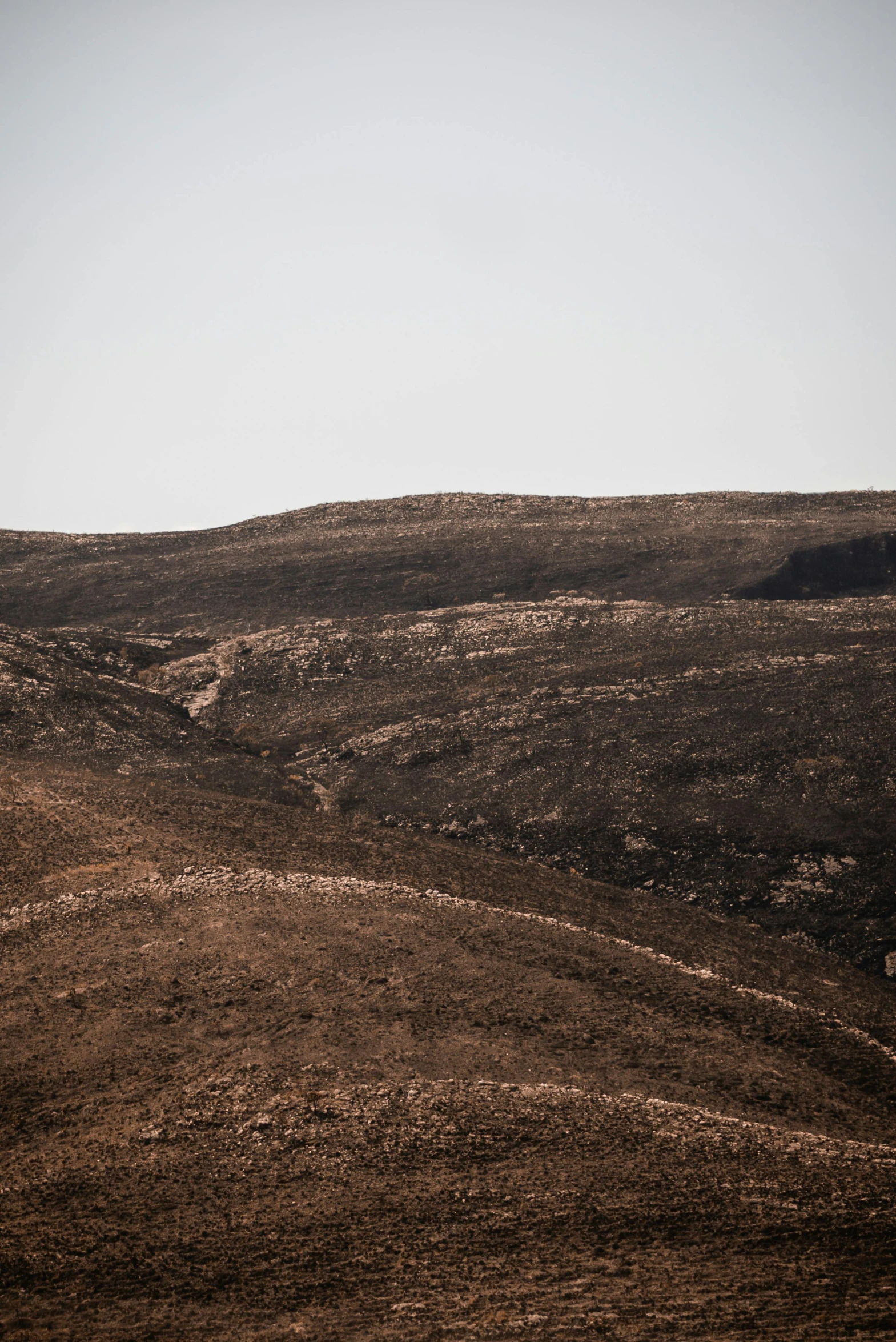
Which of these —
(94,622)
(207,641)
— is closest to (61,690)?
(207,641)

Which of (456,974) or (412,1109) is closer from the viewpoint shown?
(412,1109)

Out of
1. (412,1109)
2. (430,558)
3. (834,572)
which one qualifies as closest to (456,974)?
(412,1109)

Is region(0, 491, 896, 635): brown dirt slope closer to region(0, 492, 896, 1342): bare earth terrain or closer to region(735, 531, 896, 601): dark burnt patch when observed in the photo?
region(735, 531, 896, 601): dark burnt patch

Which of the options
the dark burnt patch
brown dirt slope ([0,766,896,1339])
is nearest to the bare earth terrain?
brown dirt slope ([0,766,896,1339])

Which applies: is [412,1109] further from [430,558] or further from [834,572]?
[834,572]

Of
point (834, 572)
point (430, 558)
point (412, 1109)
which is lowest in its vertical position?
point (412, 1109)

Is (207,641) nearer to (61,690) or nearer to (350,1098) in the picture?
(61,690)

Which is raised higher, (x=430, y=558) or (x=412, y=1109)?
(x=430, y=558)

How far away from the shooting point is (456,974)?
2173 centimetres

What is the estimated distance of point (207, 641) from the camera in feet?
174

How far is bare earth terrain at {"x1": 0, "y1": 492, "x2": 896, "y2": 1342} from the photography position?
13.2 meters

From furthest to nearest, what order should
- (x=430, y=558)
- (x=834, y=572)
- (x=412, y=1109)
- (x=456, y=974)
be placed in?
(x=430, y=558), (x=834, y=572), (x=456, y=974), (x=412, y=1109)

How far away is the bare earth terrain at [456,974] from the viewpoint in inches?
520

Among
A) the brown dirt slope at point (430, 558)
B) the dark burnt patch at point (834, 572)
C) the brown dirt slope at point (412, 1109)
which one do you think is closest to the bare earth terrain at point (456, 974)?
the brown dirt slope at point (412, 1109)
